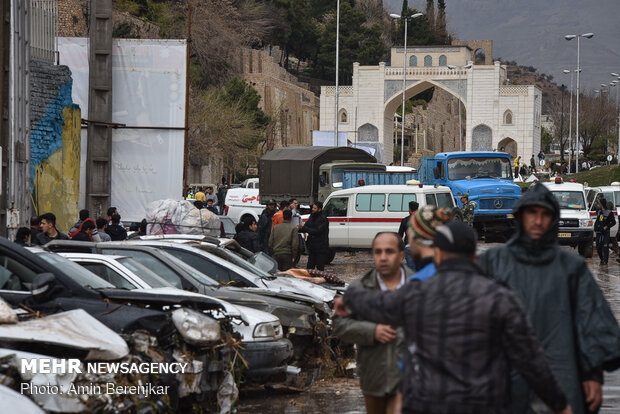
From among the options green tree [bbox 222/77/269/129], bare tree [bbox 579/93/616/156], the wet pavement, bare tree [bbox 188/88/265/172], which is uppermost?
bare tree [bbox 579/93/616/156]

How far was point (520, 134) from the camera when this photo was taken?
349 ft

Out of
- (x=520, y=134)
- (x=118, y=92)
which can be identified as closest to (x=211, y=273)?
(x=118, y=92)

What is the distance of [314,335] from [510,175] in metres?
23.7

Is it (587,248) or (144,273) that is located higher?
(144,273)

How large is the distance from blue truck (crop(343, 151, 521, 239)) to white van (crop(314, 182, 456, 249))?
4640mm

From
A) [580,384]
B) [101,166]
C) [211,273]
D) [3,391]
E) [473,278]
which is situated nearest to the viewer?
[473,278]

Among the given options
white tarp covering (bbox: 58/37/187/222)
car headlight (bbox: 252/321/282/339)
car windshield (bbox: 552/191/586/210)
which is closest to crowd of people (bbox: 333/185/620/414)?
car headlight (bbox: 252/321/282/339)

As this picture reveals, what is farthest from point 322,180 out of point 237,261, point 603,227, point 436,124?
point 436,124

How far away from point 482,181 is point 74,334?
26821 millimetres

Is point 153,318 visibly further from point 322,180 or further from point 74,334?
point 322,180

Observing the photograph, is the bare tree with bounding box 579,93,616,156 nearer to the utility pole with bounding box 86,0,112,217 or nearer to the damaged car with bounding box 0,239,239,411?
the utility pole with bounding box 86,0,112,217

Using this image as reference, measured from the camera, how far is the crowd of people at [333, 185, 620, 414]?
425 centimetres

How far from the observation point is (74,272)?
8.79 meters

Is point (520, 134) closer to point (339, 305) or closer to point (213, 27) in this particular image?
point (213, 27)
